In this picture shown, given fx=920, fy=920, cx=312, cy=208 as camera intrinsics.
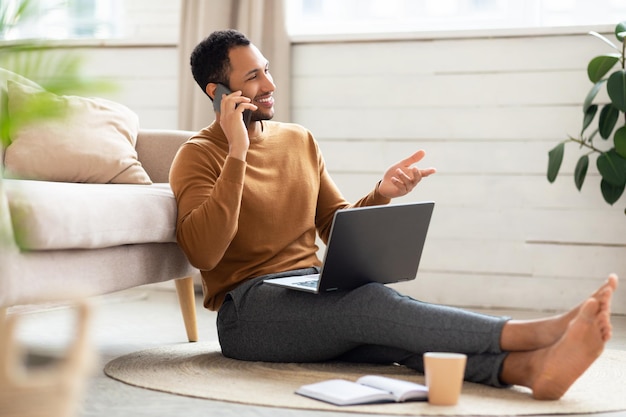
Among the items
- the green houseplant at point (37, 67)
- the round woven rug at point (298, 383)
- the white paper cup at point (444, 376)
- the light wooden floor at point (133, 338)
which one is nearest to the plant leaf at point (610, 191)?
the light wooden floor at point (133, 338)

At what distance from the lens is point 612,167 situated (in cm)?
320

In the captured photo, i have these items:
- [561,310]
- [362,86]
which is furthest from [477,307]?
[362,86]

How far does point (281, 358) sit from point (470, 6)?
2.05 m

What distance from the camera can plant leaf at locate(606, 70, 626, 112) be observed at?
3096 millimetres

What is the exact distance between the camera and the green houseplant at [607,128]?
3.12 meters

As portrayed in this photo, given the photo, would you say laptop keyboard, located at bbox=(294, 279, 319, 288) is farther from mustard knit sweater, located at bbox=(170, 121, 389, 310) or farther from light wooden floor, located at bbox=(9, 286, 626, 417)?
→ light wooden floor, located at bbox=(9, 286, 626, 417)

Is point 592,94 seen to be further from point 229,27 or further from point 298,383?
point 298,383

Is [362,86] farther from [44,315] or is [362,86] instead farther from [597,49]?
[44,315]

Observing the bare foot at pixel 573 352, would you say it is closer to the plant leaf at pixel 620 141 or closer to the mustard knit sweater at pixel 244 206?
the mustard knit sweater at pixel 244 206

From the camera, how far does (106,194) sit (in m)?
2.20

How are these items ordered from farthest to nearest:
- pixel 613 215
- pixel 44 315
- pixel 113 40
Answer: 1. pixel 113 40
2. pixel 613 215
3. pixel 44 315

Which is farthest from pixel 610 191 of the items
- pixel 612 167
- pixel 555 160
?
pixel 555 160

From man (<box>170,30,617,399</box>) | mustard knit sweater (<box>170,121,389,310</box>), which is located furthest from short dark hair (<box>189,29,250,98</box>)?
mustard knit sweater (<box>170,121,389,310</box>)

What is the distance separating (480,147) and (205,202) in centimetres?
170
